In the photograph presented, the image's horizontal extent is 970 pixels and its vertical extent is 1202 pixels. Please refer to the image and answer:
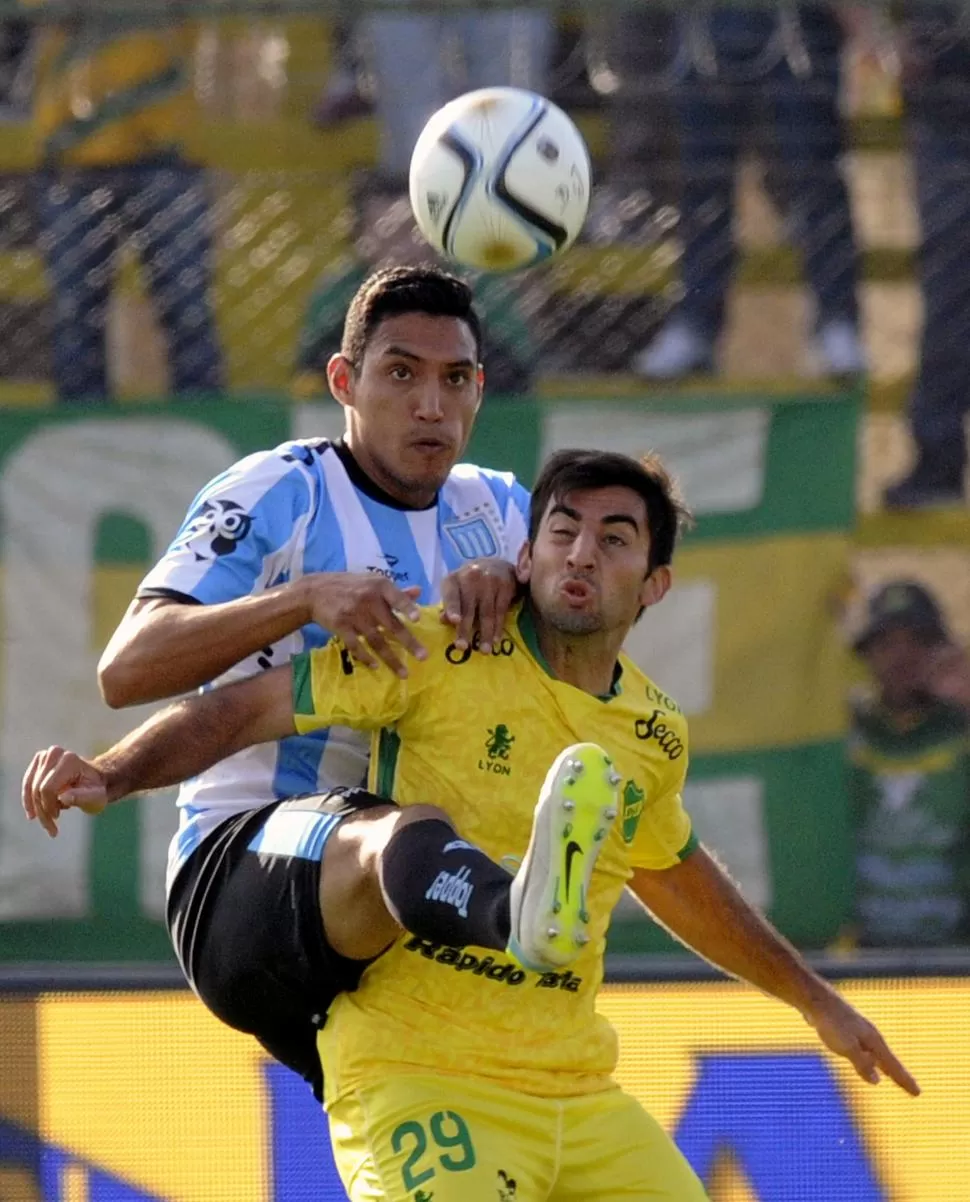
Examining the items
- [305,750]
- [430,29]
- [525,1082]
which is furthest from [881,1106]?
[430,29]

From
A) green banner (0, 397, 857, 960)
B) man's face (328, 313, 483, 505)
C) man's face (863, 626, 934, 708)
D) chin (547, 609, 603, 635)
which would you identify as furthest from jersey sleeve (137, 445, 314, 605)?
man's face (863, 626, 934, 708)

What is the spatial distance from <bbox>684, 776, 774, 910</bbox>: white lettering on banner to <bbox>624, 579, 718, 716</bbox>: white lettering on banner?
0.28 metres

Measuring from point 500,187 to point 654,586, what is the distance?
109cm

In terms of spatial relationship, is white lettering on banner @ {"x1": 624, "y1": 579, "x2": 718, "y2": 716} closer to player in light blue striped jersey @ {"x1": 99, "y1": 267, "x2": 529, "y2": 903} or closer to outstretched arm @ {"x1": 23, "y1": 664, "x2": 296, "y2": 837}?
player in light blue striped jersey @ {"x1": 99, "y1": 267, "x2": 529, "y2": 903}

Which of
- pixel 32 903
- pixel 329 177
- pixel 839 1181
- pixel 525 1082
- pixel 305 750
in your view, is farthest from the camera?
pixel 329 177

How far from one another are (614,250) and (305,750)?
391 cm

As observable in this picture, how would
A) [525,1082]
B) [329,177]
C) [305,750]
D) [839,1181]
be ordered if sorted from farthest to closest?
[329,177] < [839,1181] < [305,750] < [525,1082]

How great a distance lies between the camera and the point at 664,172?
24.8 feet

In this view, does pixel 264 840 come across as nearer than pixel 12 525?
Yes

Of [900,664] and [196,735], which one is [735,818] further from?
[196,735]

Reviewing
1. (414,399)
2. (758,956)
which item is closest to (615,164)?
(414,399)

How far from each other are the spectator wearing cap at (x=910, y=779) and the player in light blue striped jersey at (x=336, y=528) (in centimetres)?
277

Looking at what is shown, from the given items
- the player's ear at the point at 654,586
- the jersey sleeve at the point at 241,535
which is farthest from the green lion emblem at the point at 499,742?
the jersey sleeve at the point at 241,535

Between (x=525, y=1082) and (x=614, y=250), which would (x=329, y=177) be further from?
(x=525, y=1082)
